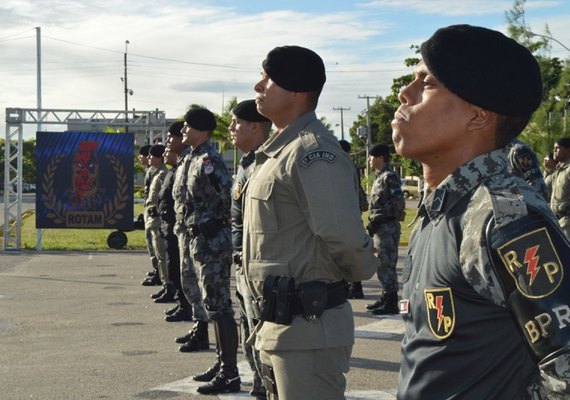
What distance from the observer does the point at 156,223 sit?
12.8m

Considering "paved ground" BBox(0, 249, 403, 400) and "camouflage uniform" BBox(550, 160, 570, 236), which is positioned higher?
"camouflage uniform" BBox(550, 160, 570, 236)

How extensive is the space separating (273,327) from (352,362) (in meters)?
4.24

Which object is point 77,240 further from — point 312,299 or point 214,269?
point 312,299

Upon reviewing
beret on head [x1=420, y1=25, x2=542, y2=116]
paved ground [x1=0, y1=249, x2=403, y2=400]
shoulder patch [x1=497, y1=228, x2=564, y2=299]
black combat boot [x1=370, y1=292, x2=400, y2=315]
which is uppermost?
beret on head [x1=420, y1=25, x2=542, y2=116]

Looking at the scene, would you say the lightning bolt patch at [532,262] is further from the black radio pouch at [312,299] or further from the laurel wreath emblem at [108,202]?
the laurel wreath emblem at [108,202]

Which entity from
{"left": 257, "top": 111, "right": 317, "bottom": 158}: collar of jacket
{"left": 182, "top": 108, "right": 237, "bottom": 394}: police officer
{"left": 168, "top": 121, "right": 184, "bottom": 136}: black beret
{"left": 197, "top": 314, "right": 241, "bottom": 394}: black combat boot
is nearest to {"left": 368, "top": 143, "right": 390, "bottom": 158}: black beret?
{"left": 168, "top": 121, "right": 184, "bottom": 136}: black beret

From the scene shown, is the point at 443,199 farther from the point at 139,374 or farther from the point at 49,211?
the point at 49,211

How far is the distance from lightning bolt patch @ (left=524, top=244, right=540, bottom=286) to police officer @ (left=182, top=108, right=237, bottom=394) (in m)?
5.21

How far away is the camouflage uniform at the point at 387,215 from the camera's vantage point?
1114 centimetres

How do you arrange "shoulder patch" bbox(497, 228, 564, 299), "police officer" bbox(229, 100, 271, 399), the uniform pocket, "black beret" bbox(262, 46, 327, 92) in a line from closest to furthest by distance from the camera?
"shoulder patch" bbox(497, 228, 564, 299)
the uniform pocket
"black beret" bbox(262, 46, 327, 92)
"police officer" bbox(229, 100, 271, 399)

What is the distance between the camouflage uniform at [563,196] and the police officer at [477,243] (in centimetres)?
997

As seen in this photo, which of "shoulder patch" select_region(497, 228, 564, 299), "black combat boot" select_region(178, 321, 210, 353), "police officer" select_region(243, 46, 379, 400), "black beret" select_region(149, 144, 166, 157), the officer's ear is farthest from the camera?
"black beret" select_region(149, 144, 166, 157)

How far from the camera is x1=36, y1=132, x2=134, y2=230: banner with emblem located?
20.3 m

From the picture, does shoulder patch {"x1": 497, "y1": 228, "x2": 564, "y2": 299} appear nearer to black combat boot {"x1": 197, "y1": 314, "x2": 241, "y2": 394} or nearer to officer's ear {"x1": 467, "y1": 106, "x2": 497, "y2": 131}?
officer's ear {"x1": 467, "y1": 106, "x2": 497, "y2": 131}
